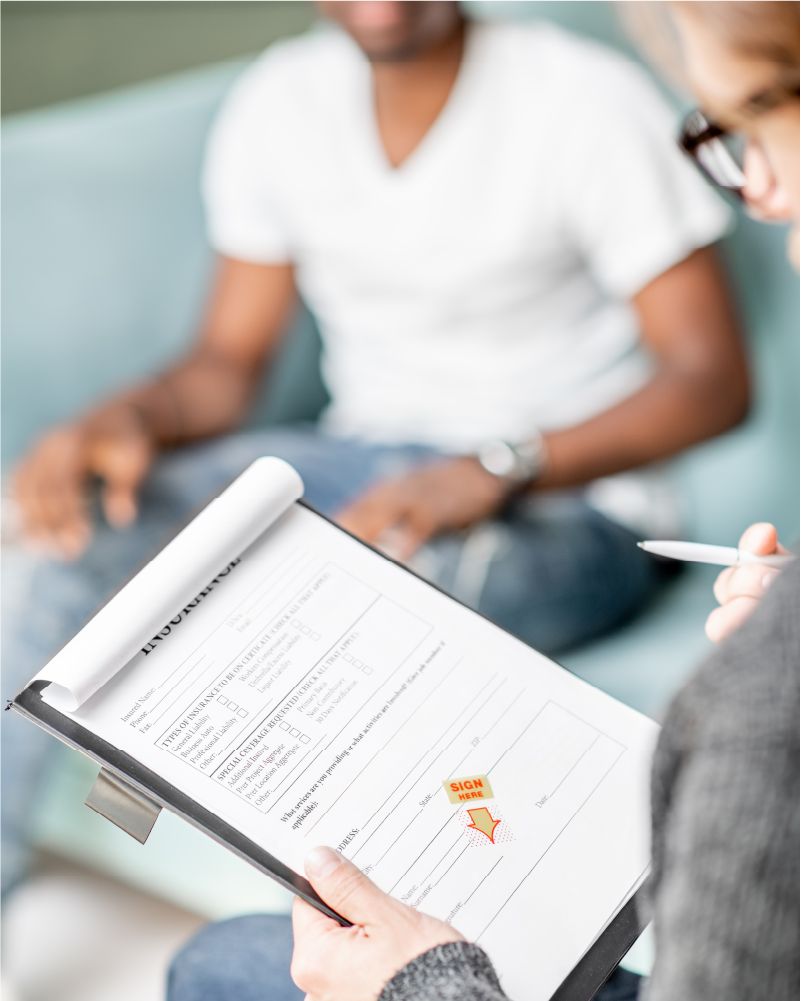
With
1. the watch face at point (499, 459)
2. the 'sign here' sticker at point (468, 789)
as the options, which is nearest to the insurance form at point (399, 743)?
the 'sign here' sticker at point (468, 789)

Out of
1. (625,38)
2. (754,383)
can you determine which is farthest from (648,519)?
(625,38)

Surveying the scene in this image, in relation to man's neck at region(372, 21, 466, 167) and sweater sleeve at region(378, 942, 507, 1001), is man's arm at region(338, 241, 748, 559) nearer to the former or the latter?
man's neck at region(372, 21, 466, 167)

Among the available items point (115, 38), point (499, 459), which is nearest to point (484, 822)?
point (499, 459)

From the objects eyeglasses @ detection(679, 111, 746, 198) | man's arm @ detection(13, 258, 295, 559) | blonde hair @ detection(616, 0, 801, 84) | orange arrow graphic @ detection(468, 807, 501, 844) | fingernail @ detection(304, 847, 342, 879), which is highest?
blonde hair @ detection(616, 0, 801, 84)

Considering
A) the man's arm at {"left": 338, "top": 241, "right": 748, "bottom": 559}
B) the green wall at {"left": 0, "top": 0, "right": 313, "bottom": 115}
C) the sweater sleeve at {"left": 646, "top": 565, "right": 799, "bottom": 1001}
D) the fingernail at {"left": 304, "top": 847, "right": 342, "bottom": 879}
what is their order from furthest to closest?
the green wall at {"left": 0, "top": 0, "right": 313, "bottom": 115} < the man's arm at {"left": 338, "top": 241, "right": 748, "bottom": 559} < the fingernail at {"left": 304, "top": 847, "right": 342, "bottom": 879} < the sweater sleeve at {"left": 646, "top": 565, "right": 799, "bottom": 1001}

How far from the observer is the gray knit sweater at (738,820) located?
192 millimetres

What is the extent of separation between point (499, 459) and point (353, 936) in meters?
0.45

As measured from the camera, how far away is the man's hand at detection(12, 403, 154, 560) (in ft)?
2.27

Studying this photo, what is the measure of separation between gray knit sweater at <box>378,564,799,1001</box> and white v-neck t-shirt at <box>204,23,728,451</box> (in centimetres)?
51

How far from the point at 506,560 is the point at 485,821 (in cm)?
33

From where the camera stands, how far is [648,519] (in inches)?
29.0

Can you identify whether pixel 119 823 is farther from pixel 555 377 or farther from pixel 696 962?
pixel 555 377

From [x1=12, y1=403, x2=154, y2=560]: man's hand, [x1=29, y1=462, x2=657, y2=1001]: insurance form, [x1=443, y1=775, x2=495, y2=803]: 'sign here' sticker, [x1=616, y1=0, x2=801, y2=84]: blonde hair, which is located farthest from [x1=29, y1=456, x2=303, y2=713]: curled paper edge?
[x1=12, y1=403, x2=154, y2=560]: man's hand

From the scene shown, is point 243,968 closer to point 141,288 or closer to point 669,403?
point 669,403
